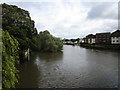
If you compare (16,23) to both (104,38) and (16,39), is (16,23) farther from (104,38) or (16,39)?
(104,38)

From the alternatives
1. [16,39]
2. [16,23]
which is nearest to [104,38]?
[16,23]

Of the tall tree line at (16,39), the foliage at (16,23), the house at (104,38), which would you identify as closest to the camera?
the tall tree line at (16,39)

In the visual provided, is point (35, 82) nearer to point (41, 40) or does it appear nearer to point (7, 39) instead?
point (7, 39)

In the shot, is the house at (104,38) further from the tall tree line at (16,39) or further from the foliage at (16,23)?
the foliage at (16,23)

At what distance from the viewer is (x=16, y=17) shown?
1426 cm

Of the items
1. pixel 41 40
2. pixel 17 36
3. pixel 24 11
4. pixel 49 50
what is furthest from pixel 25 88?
pixel 41 40

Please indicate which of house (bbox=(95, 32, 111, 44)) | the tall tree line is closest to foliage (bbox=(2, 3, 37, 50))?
the tall tree line

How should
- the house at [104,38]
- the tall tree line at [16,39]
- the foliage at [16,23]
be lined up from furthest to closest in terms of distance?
the house at [104,38], the foliage at [16,23], the tall tree line at [16,39]

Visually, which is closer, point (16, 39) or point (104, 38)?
point (16, 39)

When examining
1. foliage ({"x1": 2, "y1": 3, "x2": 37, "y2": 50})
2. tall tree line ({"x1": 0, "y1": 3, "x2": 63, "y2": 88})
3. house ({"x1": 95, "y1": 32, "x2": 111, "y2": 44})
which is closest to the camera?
tall tree line ({"x1": 0, "y1": 3, "x2": 63, "y2": 88})

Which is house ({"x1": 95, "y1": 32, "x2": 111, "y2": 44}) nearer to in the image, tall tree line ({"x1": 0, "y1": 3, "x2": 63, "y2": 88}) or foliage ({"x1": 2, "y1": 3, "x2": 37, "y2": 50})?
tall tree line ({"x1": 0, "y1": 3, "x2": 63, "y2": 88})

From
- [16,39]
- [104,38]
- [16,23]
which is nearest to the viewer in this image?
[16,39]

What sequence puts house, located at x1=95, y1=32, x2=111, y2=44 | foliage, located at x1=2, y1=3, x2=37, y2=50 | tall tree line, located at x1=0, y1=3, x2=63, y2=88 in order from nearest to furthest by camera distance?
tall tree line, located at x1=0, y1=3, x2=63, y2=88, foliage, located at x1=2, y1=3, x2=37, y2=50, house, located at x1=95, y1=32, x2=111, y2=44

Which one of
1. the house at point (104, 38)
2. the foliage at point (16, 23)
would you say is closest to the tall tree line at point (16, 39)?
the foliage at point (16, 23)
